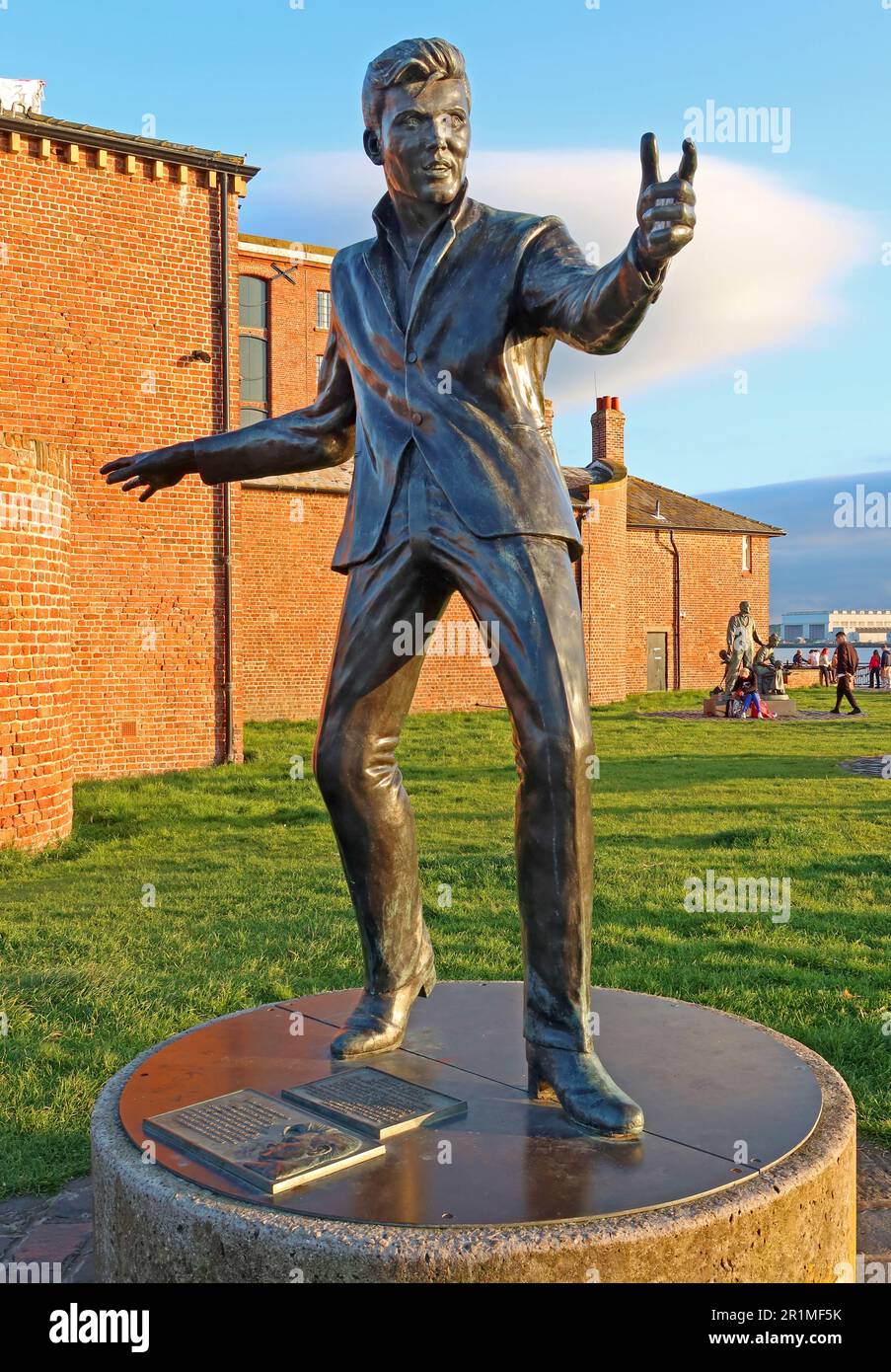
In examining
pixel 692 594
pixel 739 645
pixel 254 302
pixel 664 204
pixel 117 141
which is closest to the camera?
pixel 664 204

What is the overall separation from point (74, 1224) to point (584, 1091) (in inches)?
64.5

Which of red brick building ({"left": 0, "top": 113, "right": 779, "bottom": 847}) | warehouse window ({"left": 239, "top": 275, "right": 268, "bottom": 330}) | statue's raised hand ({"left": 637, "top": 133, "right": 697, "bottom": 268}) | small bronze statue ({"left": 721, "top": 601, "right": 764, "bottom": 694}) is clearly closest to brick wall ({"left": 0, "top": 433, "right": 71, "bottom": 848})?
red brick building ({"left": 0, "top": 113, "right": 779, "bottom": 847})

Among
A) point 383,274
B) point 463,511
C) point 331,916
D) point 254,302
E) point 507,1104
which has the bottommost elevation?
point 331,916

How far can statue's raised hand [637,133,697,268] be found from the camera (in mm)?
2408

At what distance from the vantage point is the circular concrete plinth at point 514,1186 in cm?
227

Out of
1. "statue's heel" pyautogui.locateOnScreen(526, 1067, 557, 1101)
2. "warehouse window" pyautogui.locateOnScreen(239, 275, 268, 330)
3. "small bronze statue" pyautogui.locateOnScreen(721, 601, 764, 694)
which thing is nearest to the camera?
"statue's heel" pyautogui.locateOnScreen(526, 1067, 557, 1101)

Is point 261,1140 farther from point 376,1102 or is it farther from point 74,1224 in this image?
point 74,1224

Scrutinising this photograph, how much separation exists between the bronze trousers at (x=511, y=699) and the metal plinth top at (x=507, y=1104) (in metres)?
0.29

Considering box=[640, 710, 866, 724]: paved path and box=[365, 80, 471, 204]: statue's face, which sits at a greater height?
box=[365, 80, 471, 204]: statue's face

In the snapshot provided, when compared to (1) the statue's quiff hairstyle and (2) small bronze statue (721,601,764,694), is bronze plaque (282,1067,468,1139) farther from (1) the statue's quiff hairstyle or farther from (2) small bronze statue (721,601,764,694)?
(2) small bronze statue (721,601,764,694)

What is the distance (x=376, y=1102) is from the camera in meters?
2.92

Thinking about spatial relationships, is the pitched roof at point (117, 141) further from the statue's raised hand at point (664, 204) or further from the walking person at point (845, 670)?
the walking person at point (845, 670)

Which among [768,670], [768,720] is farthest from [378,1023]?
[768,670]

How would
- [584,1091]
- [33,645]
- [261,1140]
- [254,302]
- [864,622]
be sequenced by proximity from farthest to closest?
[864,622] < [254,302] < [33,645] < [584,1091] < [261,1140]
